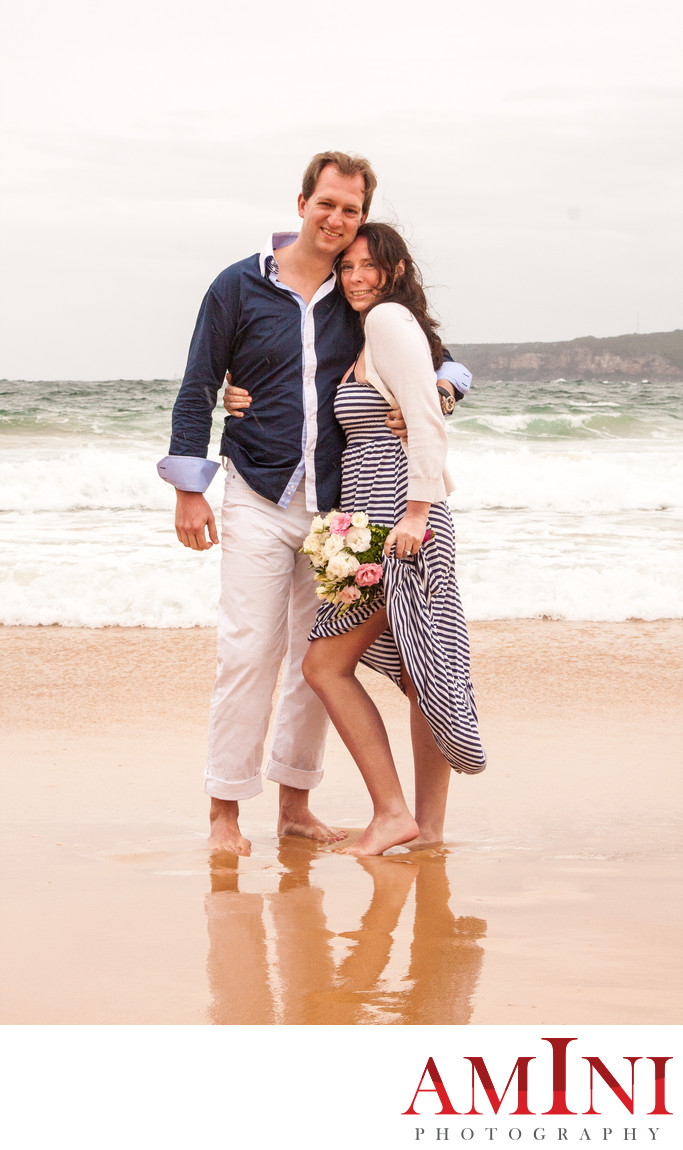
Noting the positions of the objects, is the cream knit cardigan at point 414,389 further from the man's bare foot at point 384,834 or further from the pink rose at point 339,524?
the man's bare foot at point 384,834

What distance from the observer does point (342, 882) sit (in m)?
2.77

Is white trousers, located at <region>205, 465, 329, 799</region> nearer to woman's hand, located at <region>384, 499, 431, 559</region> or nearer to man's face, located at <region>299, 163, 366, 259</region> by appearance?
woman's hand, located at <region>384, 499, 431, 559</region>

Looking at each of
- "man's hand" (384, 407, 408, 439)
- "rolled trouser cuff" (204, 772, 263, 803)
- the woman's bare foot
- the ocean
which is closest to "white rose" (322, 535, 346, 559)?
"man's hand" (384, 407, 408, 439)

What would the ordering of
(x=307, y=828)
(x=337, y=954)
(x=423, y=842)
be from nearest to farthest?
1. (x=337, y=954)
2. (x=423, y=842)
3. (x=307, y=828)

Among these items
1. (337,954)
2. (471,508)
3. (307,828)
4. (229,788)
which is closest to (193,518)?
(229,788)

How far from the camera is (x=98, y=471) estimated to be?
502 inches

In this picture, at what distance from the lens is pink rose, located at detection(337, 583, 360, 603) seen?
9.89 ft

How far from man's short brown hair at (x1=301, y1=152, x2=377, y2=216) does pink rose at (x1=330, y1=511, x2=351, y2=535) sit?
0.89 metres

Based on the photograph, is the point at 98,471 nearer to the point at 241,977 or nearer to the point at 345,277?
the point at 345,277

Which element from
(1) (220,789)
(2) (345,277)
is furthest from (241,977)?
(2) (345,277)

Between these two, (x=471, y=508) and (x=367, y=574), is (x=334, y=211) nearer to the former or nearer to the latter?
(x=367, y=574)

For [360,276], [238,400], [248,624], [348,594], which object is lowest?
[248,624]

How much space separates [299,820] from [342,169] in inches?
75.4

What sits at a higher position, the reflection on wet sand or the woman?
the woman
